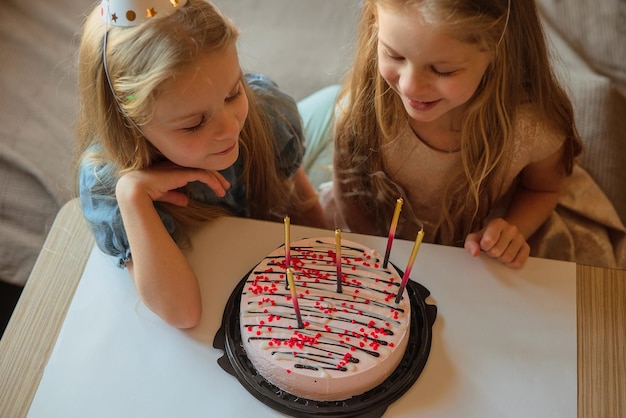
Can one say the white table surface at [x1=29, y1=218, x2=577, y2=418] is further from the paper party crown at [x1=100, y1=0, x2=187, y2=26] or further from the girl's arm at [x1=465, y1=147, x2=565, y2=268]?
the paper party crown at [x1=100, y1=0, x2=187, y2=26]

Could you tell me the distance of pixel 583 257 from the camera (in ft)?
4.29

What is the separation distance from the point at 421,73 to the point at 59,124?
101 centimetres

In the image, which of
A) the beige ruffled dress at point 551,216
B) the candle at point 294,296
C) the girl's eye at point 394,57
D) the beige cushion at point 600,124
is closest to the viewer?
the candle at point 294,296

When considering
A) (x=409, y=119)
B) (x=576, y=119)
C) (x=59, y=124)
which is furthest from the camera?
(x=59, y=124)

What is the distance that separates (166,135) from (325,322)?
33 centimetres

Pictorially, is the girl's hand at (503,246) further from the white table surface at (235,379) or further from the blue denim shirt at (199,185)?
the blue denim shirt at (199,185)

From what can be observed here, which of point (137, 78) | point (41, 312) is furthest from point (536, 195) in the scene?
point (41, 312)

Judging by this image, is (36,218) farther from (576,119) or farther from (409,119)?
(576,119)

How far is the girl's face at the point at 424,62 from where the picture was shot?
2.97 feet

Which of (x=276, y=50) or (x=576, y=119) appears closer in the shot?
(x=576, y=119)

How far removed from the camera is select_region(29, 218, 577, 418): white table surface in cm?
89

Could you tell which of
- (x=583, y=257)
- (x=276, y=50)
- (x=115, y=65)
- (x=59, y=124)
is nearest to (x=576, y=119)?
(x=583, y=257)

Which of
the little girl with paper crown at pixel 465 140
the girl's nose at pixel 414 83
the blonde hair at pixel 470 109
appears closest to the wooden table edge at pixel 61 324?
A: the little girl with paper crown at pixel 465 140

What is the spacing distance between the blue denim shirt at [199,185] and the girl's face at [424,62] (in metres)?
0.25
